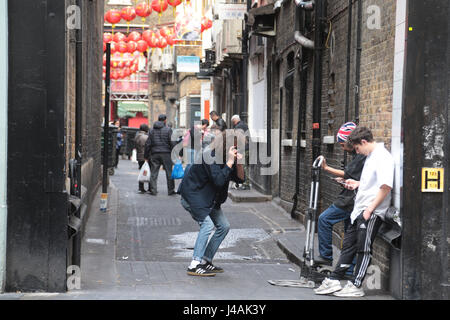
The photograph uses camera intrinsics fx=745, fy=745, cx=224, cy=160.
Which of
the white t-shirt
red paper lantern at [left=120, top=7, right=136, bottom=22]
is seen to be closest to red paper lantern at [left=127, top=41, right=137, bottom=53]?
red paper lantern at [left=120, top=7, right=136, bottom=22]

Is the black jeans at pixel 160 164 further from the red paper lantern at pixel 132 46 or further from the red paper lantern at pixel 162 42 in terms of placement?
the red paper lantern at pixel 132 46

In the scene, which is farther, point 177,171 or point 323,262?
point 177,171

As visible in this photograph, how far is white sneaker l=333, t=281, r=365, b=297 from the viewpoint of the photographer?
7.52m

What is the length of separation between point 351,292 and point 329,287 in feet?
0.78

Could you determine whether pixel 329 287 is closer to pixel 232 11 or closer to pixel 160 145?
pixel 160 145

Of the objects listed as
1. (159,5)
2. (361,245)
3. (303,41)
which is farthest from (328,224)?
(159,5)

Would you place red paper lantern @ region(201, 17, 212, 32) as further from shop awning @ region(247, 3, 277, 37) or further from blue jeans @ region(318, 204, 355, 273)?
blue jeans @ region(318, 204, 355, 273)

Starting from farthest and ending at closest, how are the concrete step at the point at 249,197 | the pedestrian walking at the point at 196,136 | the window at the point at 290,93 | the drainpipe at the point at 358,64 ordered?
the pedestrian walking at the point at 196,136
the concrete step at the point at 249,197
the window at the point at 290,93
the drainpipe at the point at 358,64

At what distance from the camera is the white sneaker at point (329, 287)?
299 inches

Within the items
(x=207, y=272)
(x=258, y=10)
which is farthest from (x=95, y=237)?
(x=258, y=10)

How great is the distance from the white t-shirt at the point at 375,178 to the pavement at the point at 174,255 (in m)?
0.91

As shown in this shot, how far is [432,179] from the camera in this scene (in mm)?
7160

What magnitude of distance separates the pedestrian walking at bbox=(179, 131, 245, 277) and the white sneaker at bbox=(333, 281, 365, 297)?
6.26 feet

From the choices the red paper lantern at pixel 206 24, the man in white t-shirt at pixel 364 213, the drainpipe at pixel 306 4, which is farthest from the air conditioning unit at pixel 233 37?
the man in white t-shirt at pixel 364 213
